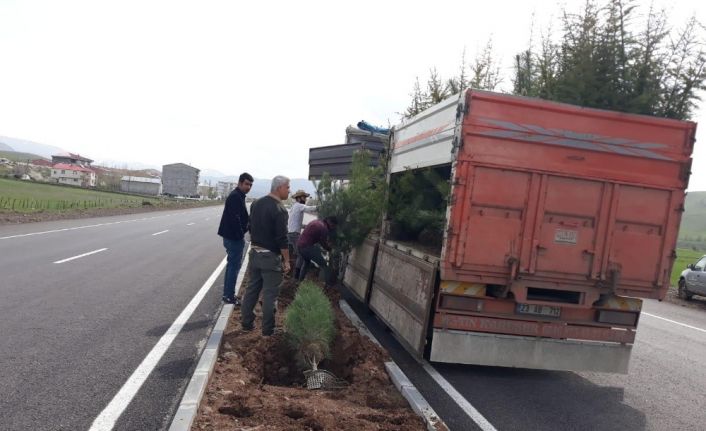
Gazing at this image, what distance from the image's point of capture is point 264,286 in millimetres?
6707

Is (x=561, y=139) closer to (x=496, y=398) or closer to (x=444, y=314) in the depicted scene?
(x=444, y=314)

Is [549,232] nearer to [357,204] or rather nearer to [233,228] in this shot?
[357,204]

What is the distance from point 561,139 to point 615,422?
2.89 meters

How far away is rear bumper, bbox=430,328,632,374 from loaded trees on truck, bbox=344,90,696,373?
0.04ft

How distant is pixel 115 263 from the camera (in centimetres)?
1194

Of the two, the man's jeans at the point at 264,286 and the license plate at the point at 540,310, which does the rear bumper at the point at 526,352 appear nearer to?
the license plate at the point at 540,310

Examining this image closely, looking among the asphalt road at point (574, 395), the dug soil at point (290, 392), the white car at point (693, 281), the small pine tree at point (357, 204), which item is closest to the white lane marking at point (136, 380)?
the dug soil at point (290, 392)

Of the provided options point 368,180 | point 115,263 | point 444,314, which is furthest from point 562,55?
point 115,263

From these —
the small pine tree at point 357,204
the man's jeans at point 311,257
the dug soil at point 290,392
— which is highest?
the small pine tree at point 357,204

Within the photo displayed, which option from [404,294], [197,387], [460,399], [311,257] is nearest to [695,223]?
[311,257]

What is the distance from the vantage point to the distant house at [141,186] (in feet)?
324

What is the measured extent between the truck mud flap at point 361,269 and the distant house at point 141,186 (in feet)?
313

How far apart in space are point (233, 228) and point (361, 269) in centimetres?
241

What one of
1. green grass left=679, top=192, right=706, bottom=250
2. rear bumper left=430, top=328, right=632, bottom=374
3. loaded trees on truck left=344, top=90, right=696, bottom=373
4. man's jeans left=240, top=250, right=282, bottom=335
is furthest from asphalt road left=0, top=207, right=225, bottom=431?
green grass left=679, top=192, right=706, bottom=250
